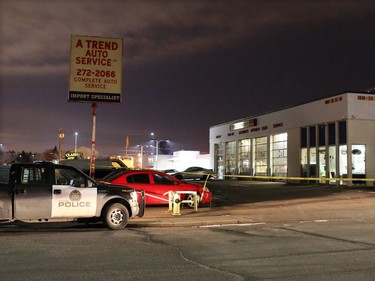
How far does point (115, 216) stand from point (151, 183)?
5.08 m

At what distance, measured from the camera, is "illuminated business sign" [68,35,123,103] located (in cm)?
1706

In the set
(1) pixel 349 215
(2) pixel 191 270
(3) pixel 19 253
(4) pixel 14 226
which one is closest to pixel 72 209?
(4) pixel 14 226

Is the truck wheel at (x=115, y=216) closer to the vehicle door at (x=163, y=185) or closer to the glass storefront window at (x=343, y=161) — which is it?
the vehicle door at (x=163, y=185)

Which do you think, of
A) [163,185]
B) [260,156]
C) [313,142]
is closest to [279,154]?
[260,156]

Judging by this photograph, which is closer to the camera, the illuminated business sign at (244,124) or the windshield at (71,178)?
the windshield at (71,178)

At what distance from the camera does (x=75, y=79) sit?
17.1 m

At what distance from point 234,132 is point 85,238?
44.5 m

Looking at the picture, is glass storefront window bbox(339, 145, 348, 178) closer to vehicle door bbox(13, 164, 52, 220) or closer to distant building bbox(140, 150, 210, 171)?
vehicle door bbox(13, 164, 52, 220)

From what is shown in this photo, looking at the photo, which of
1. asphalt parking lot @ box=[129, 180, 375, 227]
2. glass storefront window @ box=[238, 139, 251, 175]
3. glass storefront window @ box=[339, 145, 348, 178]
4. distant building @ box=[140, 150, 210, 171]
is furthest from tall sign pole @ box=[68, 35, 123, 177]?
Answer: distant building @ box=[140, 150, 210, 171]

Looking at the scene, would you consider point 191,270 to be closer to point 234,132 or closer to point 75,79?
point 75,79

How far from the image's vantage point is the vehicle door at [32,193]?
461 inches

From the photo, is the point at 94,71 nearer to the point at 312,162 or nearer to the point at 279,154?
the point at 312,162

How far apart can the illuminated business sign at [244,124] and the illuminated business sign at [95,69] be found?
33237 millimetres

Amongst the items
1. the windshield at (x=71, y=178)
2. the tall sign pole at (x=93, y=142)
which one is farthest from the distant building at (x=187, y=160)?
the windshield at (x=71, y=178)
